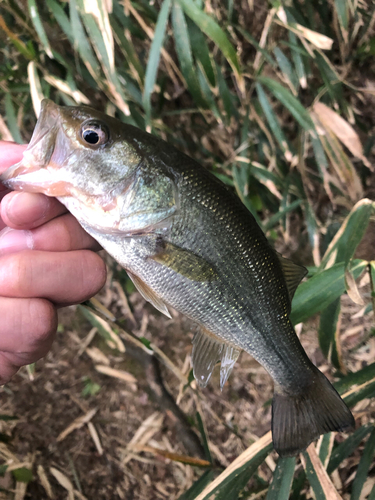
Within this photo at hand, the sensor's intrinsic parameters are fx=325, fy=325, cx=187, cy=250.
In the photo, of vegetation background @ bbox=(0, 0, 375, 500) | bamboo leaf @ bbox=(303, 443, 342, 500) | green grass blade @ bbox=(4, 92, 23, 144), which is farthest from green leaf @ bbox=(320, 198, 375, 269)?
green grass blade @ bbox=(4, 92, 23, 144)

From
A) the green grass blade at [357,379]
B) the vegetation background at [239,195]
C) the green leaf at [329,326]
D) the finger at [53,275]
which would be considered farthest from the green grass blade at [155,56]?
the green grass blade at [357,379]

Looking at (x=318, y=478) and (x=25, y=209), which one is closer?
(x=25, y=209)

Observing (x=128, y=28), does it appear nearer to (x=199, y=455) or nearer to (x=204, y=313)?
(x=204, y=313)

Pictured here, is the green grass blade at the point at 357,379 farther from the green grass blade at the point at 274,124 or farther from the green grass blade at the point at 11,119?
the green grass blade at the point at 11,119

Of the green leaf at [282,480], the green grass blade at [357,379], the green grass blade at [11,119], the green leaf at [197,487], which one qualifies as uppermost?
the green grass blade at [11,119]

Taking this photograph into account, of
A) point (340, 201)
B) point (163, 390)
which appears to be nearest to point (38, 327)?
point (163, 390)

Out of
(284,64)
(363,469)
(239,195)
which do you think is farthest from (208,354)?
(284,64)

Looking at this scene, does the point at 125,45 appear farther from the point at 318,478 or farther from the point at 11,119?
the point at 318,478
